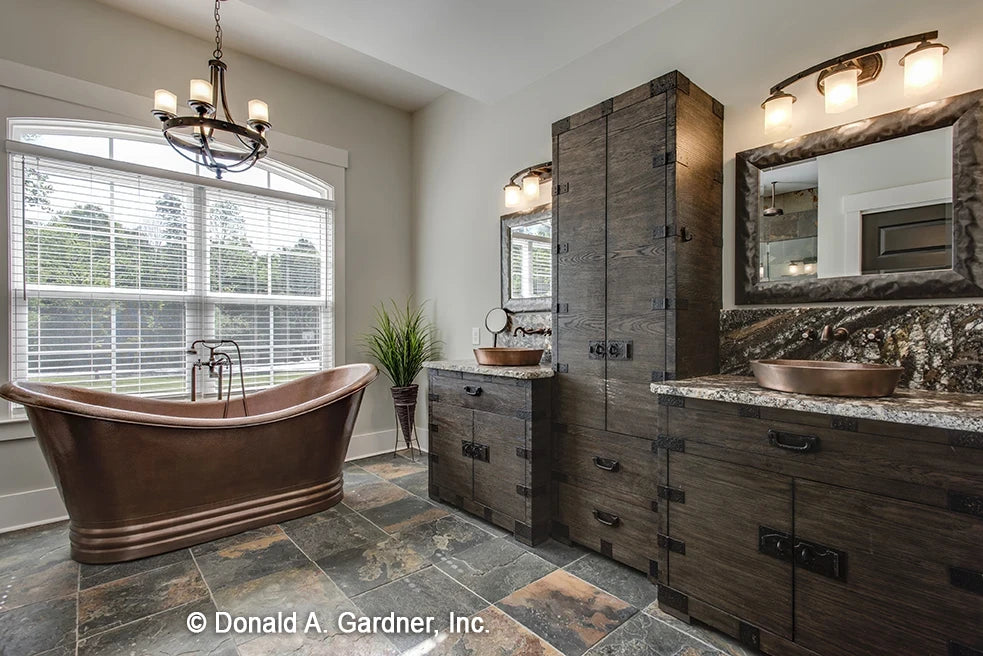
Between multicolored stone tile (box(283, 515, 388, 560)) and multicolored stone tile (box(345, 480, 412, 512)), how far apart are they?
18 centimetres

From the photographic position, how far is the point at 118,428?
6.95ft

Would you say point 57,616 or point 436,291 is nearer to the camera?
point 57,616

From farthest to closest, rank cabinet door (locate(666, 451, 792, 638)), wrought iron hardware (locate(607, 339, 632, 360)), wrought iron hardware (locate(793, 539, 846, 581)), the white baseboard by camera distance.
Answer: the white baseboard
wrought iron hardware (locate(607, 339, 632, 360))
cabinet door (locate(666, 451, 792, 638))
wrought iron hardware (locate(793, 539, 846, 581))

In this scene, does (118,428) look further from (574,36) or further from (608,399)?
(574,36)

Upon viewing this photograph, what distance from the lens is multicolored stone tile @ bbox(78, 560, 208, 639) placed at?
5.74 feet

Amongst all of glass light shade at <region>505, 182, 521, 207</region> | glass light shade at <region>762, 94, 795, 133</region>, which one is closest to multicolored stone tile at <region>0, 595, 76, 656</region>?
glass light shade at <region>505, 182, 521, 207</region>

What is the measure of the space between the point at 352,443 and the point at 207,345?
4.49 feet

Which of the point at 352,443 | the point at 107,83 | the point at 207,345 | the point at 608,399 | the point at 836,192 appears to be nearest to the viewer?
the point at 836,192

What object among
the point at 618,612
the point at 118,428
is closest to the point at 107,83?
the point at 118,428

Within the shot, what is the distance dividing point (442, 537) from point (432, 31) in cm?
269

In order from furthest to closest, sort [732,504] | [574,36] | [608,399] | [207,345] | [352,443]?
1. [352,443]
2. [207,345]
3. [574,36]
4. [608,399]
5. [732,504]

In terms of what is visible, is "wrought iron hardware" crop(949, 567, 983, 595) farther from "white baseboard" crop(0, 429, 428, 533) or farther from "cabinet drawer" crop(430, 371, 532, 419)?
"white baseboard" crop(0, 429, 428, 533)

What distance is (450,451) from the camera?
2816 millimetres

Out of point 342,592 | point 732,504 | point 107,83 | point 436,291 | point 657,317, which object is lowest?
point 342,592
